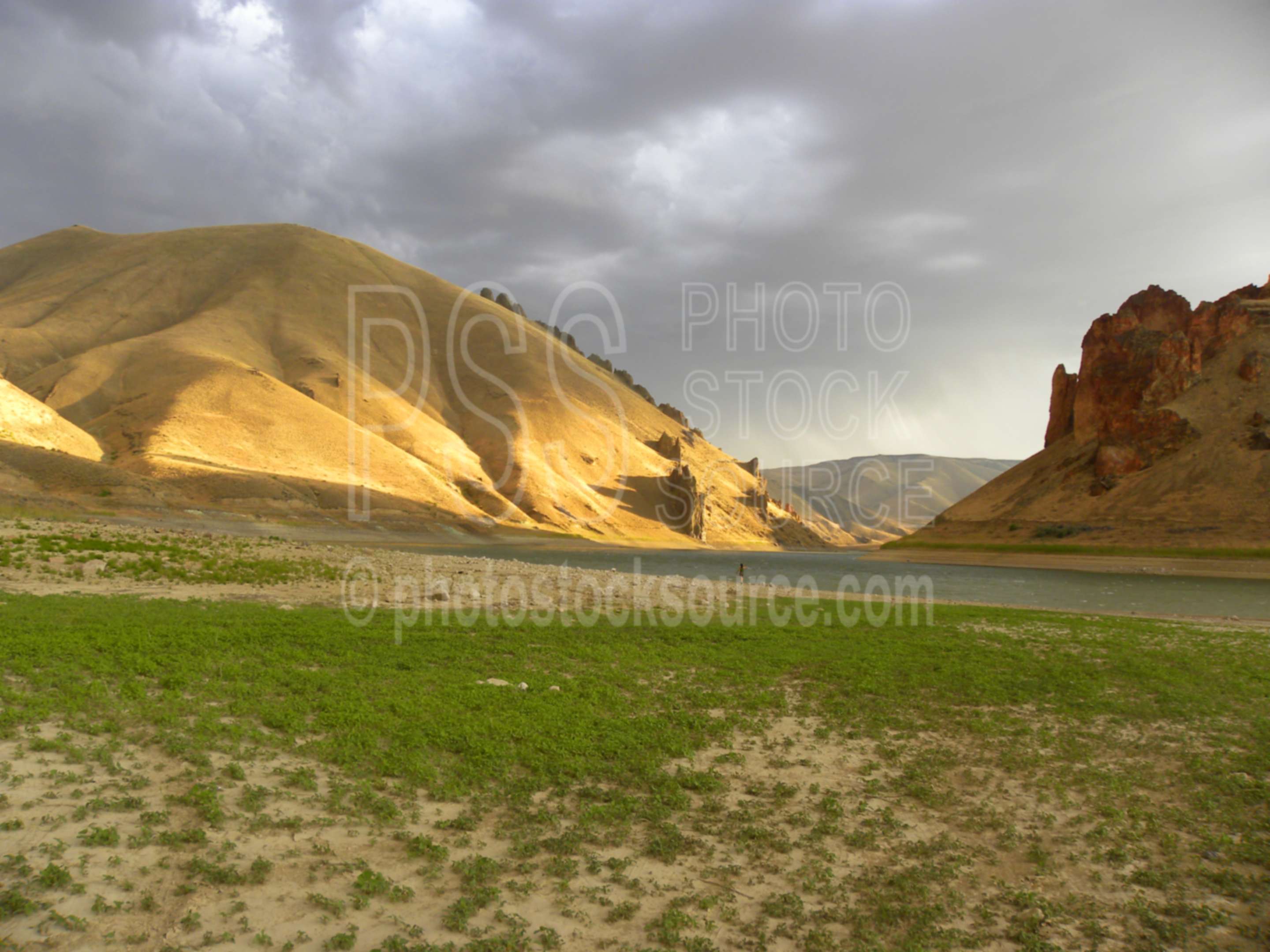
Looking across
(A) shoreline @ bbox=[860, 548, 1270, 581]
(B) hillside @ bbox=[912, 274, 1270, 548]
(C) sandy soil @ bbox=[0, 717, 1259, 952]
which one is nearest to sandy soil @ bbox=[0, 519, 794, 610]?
(C) sandy soil @ bbox=[0, 717, 1259, 952]

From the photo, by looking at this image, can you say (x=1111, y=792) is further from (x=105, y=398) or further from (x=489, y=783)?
(x=105, y=398)

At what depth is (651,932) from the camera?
19.6 ft

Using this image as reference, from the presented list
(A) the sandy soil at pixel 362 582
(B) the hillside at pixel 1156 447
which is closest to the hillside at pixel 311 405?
(A) the sandy soil at pixel 362 582

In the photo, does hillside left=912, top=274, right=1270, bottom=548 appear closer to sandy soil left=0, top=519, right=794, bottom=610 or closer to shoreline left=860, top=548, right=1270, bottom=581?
shoreline left=860, top=548, right=1270, bottom=581

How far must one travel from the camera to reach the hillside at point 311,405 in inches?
2997

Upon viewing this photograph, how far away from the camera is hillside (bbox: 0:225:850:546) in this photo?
76125 millimetres


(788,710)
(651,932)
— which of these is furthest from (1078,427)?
(651,932)

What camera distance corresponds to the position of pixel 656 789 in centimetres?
861

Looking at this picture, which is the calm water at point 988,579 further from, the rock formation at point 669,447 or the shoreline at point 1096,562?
the rock formation at point 669,447

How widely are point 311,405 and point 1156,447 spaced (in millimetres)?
110500

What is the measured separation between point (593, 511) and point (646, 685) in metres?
108

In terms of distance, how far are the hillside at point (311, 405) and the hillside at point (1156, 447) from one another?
184 feet

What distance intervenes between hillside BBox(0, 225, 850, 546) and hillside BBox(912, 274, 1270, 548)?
2207 inches

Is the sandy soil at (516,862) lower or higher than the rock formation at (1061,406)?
lower
